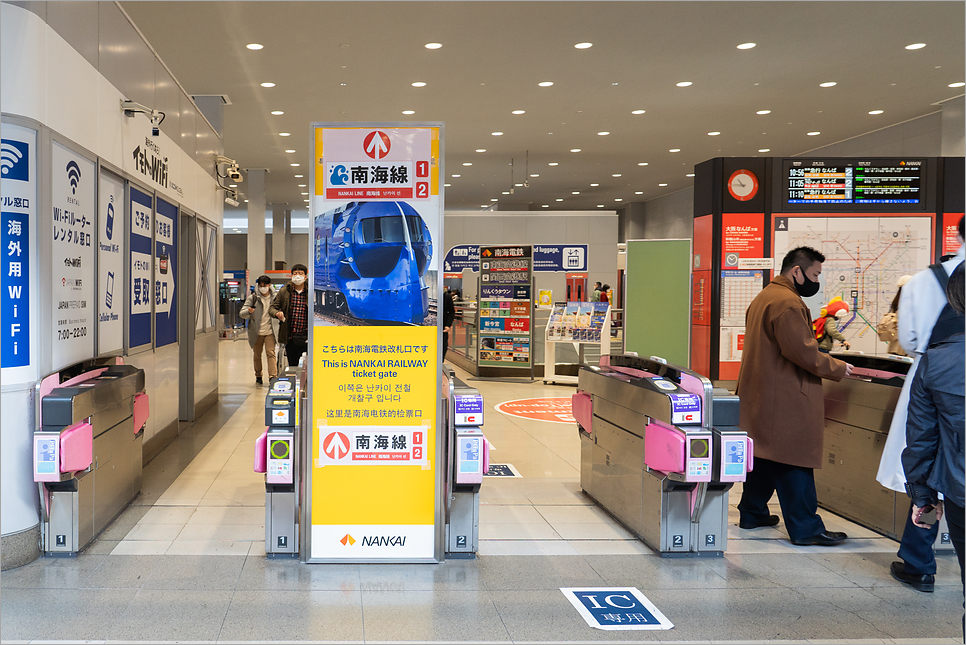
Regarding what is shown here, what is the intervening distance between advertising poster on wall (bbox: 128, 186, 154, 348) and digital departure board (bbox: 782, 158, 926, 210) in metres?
6.11

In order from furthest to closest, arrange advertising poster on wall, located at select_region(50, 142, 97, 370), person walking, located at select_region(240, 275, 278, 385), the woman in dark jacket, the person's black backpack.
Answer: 1. person walking, located at select_region(240, 275, 278, 385)
2. advertising poster on wall, located at select_region(50, 142, 97, 370)
3. the person's black backpack
4. the woman in dark jacket

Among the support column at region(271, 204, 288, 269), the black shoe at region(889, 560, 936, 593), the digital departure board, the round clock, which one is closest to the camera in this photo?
the black shoe at region(889, 560, 936, 593)

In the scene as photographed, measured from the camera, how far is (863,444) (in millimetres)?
4059

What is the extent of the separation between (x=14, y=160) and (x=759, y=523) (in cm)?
419

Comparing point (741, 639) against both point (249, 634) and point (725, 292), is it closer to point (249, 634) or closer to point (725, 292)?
point (249, 634)

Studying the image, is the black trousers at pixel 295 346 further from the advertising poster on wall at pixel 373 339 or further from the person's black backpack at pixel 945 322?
the person's black backpack at pixel 945 322

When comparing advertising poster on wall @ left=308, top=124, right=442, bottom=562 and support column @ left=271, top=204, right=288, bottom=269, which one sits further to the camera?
support column @ left=271, top=204, right=288, bottom=269

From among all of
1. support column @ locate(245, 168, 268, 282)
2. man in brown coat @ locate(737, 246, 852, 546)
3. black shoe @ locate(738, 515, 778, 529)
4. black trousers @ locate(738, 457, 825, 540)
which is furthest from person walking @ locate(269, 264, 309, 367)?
support column @ locate(245, 168, 268, 282)

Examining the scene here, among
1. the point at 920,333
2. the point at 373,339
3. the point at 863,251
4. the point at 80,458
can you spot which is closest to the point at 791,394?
the point at 920,333

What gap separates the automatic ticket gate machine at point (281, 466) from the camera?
132 inches

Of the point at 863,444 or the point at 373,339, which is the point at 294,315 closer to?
the point at 373,339

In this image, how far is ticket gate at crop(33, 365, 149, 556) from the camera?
130 inches

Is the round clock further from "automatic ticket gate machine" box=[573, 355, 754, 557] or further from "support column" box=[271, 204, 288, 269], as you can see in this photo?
"support column" box=[271, 204, 288, 269]

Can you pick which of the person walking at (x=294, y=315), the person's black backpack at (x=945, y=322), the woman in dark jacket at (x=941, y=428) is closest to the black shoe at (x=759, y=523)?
the woman in dark jacket at (x=941, y=428)
